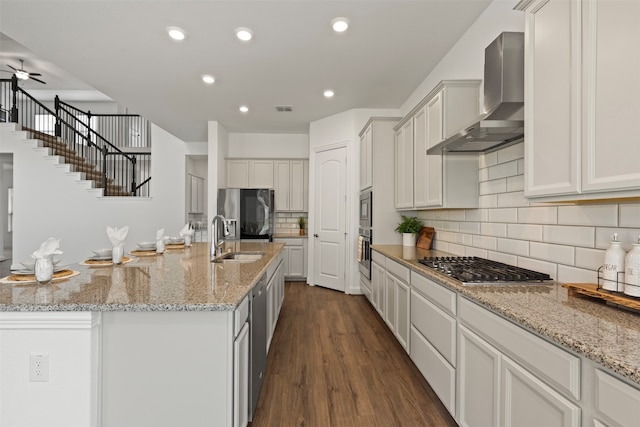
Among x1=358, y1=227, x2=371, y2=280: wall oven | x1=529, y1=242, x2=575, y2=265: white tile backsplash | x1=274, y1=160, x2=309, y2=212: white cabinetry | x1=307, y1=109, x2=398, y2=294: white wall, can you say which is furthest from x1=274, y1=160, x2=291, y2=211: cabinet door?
x1=529, y1=242, x2=575, y2=265: white tile backsplash

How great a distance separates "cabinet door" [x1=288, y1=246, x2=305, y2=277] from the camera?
248 inches

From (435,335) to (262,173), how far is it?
16.9 feet

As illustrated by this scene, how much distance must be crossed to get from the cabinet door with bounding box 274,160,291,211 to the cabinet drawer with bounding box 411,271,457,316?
4.37 meters

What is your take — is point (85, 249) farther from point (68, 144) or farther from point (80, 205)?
point (68, 144)

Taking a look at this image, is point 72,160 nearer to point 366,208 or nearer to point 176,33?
point 176,33

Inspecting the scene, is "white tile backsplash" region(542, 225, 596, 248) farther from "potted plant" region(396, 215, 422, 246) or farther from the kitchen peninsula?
"potted plant" region(396, 215, 422, 246)

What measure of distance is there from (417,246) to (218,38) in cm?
314

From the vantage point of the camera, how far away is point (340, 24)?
9.32 ft

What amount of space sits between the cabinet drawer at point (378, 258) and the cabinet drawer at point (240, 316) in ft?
6.55

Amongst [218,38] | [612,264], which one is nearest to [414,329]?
[612,264]

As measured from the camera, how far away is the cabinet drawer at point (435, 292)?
1869 mm

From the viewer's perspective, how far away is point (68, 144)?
7.69m

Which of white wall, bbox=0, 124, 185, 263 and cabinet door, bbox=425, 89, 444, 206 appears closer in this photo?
cabinet door, bbox=425, 89, 444, 206

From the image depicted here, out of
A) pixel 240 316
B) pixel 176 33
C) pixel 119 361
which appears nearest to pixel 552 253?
pixel 240 316
